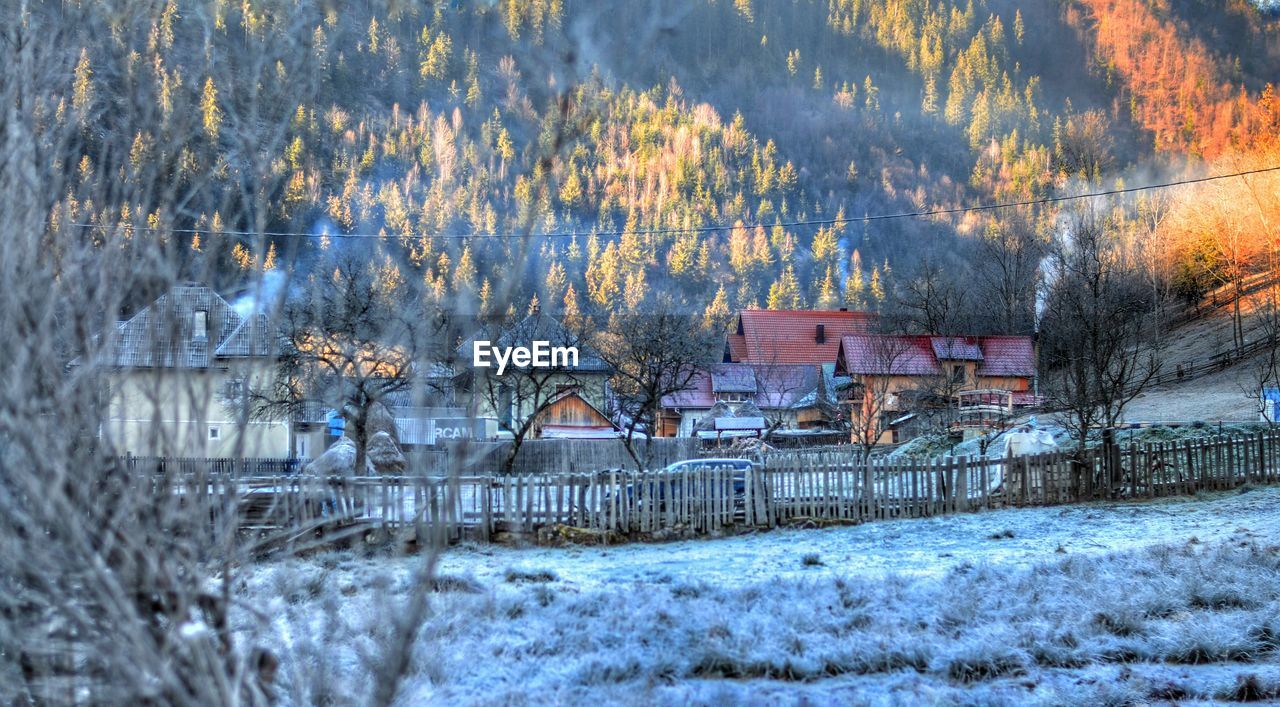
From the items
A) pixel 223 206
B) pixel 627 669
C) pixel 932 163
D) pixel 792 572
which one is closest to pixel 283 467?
pixel 792 572

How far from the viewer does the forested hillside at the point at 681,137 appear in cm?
287

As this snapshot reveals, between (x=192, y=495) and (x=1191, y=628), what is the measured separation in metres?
7.67

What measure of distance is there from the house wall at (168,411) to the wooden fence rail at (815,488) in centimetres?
1244

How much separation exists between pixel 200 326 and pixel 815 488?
17868mm

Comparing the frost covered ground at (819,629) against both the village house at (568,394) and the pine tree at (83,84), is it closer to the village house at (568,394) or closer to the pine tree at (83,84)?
the pine tree at (83,84)

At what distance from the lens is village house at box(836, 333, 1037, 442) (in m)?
46.4

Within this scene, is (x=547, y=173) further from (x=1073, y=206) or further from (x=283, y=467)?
(x=1073, y=206)

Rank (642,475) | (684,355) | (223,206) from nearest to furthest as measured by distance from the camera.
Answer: (223,206) < (642,475) < (684,355)

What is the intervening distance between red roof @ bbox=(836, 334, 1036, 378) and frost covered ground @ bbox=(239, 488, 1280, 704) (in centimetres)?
3854

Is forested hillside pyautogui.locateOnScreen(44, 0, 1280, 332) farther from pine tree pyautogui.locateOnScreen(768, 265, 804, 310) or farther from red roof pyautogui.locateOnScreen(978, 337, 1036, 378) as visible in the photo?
red roof pyautogui.locateOnScreen(978, 337, 1036, 378)

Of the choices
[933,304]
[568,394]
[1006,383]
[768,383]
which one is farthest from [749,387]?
[568,394]

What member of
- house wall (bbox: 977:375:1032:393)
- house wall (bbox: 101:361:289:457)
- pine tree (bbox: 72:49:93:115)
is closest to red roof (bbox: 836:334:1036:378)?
house wall (bbox: 977:375:1032:393)

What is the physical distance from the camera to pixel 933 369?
52375mm

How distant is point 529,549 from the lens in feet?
57.1
